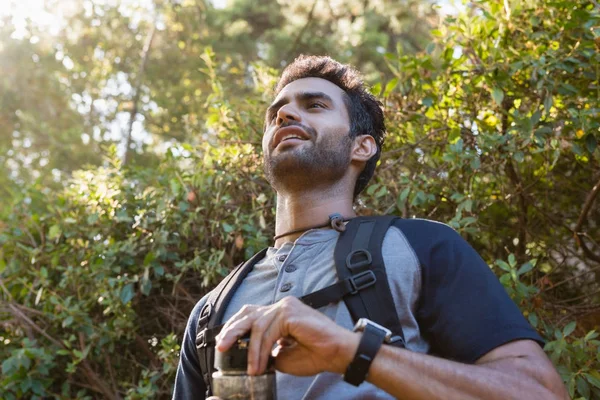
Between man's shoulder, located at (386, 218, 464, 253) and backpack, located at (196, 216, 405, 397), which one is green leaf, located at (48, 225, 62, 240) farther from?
man's shoulder, located at (386, 218, 464, 253)

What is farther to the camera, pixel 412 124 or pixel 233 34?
pixel 233 34

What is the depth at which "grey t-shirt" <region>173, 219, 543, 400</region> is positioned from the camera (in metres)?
1.60

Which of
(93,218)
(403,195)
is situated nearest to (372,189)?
(403,195)

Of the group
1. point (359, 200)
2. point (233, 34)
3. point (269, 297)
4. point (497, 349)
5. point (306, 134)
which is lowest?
point (497, 349)

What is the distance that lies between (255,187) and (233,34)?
1021 centimetres

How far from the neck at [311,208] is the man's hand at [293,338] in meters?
0.76

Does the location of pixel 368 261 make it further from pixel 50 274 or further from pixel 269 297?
pixel 50 274

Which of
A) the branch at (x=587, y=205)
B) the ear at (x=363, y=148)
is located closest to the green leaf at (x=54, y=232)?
the ear at (x=363, y=148)

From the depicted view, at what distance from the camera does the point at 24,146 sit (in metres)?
14.8

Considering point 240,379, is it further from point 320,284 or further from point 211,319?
point 211,319

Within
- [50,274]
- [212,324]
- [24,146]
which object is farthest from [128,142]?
[212,324]

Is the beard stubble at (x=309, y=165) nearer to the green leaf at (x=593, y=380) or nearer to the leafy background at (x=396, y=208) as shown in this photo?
the leafy background at (x=396, y=208)

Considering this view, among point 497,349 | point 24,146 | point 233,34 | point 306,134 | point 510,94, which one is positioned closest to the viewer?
point 497,349

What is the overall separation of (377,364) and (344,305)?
0.33 m
